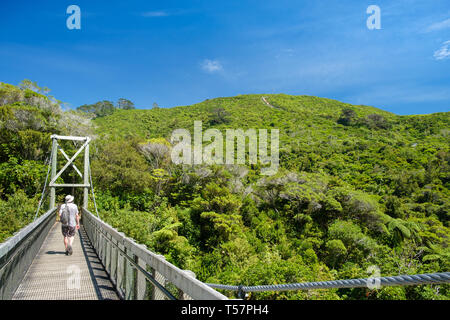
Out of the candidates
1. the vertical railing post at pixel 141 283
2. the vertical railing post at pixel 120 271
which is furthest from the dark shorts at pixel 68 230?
the vertical railing post at pixel 141 283

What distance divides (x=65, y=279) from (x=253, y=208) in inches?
910

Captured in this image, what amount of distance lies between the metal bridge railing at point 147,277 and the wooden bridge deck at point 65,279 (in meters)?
A: 0.23

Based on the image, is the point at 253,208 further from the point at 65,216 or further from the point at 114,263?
the point at 114,263

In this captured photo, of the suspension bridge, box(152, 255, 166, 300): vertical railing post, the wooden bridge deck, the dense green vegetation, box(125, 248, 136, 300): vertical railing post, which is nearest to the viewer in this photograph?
the suspension bridge

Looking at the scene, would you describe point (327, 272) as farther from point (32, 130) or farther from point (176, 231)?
point (32, 130)

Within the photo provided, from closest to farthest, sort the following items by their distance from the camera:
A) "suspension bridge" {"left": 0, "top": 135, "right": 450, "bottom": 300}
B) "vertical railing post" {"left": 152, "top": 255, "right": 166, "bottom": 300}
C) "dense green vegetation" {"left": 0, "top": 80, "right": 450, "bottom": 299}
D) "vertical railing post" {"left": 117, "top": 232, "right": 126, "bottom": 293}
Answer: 1. "suspension bridge" {"left": 0, "top": 135, "right": 450, "bottom": 300}
2. "vertical railing post" {"left": 152, "top": 255, "right": 166, "bottom": 300}
3. "vertical railing post" {"left": 117, "top": 232, "right": 126, "bottom": 293}
4. "dense green vegetation" {"left": 0, "top": 80, "right": 450, "bottom": 299}

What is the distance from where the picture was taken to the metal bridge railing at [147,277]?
1751 mm

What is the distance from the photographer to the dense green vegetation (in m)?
18.1

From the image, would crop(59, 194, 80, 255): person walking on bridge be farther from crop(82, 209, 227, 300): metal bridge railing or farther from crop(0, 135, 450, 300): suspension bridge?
crop(82, 209, 227, 300): metal bridge railing

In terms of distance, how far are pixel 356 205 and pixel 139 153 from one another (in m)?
21.8

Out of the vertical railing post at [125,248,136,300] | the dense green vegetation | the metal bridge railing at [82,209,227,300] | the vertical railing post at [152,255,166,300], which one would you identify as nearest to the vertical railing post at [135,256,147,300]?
the metal bridge railing at [82,209,227,300]

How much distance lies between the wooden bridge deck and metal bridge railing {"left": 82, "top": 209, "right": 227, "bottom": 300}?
0.76 feet

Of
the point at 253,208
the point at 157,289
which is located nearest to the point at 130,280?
the point at 157,289

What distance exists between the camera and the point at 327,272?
21469mm
